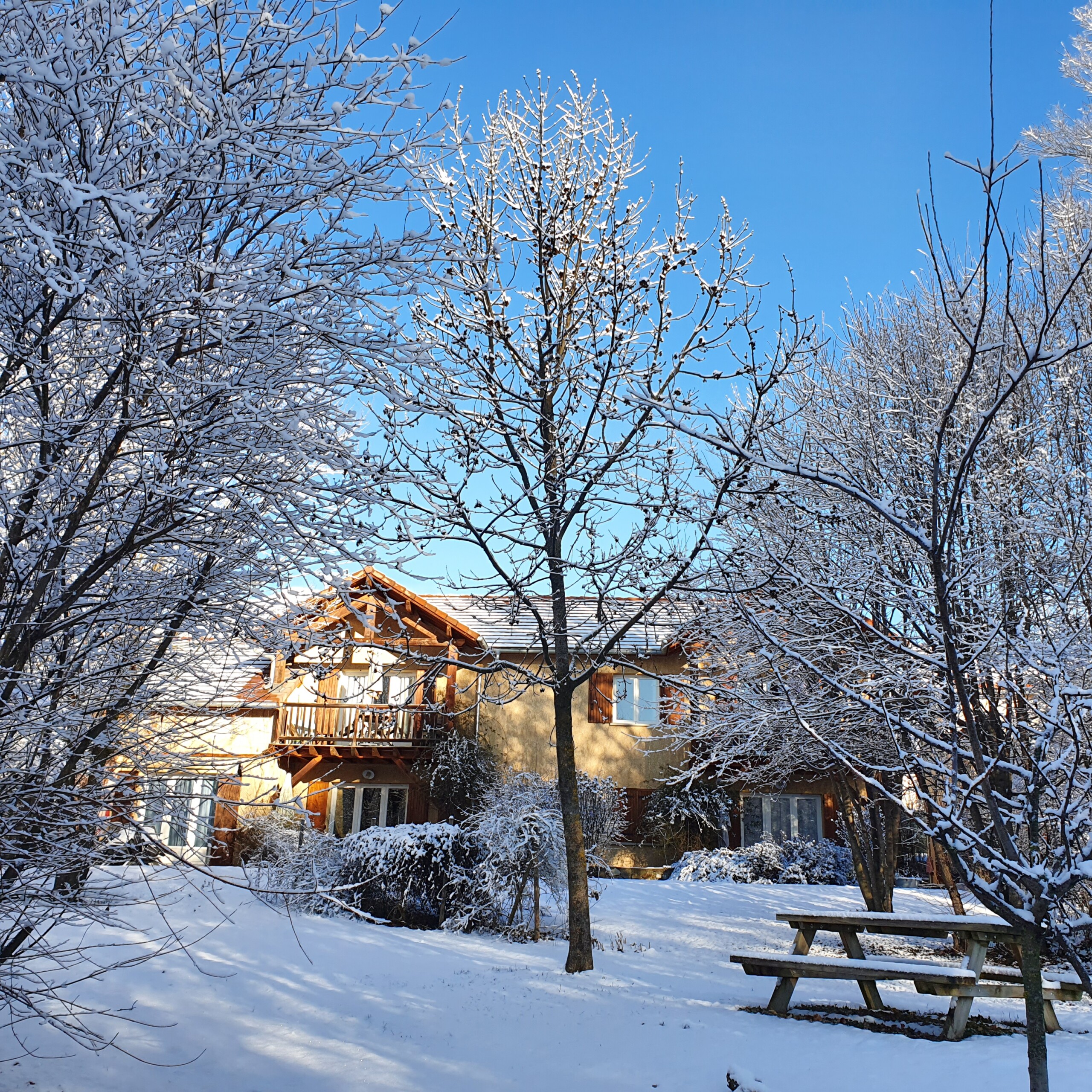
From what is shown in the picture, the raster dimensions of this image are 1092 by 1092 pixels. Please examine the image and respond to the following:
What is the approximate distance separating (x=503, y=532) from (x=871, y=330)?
20.2ft

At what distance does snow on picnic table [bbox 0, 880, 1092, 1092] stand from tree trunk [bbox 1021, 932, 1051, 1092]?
2179 mm

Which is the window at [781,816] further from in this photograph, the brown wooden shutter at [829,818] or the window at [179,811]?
the window at [179,811]

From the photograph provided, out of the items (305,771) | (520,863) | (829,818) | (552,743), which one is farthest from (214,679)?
(829,818)

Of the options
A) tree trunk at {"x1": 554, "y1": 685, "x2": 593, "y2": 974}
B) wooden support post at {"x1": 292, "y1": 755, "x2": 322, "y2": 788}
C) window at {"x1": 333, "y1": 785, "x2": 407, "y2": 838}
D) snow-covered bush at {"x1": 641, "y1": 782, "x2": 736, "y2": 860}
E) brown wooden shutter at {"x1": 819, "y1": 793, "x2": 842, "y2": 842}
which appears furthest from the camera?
brown wooden shutter at {"x1": 819, "y1": 793, "x2": 842, "y2": 842}

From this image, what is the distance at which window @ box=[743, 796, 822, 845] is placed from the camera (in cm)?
1997

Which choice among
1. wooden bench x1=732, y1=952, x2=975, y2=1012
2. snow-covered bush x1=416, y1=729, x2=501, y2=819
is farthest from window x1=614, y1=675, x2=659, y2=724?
wooden bench x1=732, y1=952, x2=975, y2=1012

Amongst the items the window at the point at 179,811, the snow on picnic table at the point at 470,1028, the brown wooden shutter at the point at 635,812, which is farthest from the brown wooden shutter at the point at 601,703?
the window at the point at 179,811

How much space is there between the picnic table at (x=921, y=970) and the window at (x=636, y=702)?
40.1 ft

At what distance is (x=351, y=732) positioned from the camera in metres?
18.9

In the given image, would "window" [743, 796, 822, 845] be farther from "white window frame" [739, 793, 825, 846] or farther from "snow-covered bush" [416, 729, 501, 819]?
"snow-covered bush" [416, 729, 501, 819]

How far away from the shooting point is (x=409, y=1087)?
5805 mm

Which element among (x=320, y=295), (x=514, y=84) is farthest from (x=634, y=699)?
(x=320, y=295)

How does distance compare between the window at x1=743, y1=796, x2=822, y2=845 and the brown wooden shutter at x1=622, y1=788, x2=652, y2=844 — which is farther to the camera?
the window at x1=743, y1=796, x2=822, y2=845

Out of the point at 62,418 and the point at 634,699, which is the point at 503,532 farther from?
the point at 634,699
